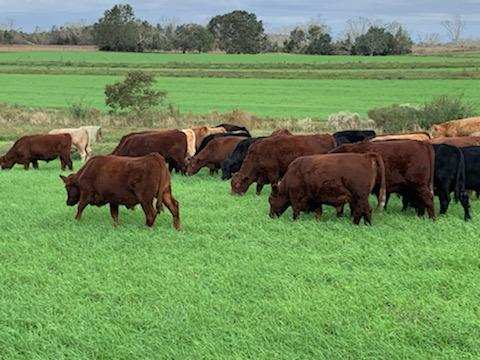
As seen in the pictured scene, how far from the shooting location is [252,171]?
579 inches

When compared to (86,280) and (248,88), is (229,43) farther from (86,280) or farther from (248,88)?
(86,280)

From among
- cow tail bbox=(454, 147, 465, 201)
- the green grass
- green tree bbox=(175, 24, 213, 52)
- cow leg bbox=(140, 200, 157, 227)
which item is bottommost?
the green grass

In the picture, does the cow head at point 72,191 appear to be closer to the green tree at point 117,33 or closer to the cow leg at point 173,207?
the cow leg at point 173,207

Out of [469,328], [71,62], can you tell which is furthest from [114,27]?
[469,328]

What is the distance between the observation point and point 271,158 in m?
14.6

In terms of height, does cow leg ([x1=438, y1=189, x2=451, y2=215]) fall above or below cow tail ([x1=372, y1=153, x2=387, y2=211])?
below

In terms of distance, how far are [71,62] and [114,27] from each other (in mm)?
34173

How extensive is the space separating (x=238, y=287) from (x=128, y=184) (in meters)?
3.86

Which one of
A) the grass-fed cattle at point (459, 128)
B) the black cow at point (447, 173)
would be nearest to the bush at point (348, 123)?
the grass-fed cattle at point (459, 128)

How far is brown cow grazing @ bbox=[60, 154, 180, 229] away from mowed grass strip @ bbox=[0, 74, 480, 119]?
2394 centimetres

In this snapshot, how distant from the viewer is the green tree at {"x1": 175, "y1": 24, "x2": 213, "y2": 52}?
111 metres

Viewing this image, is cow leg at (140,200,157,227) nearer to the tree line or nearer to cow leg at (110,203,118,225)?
cow leg at (110,203,118,225)

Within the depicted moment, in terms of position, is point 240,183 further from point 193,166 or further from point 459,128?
point 459,128

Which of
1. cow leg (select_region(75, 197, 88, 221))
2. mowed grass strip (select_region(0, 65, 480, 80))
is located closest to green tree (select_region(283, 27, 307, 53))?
mowed grass strip (select_region(0, 65, 480, 80))
